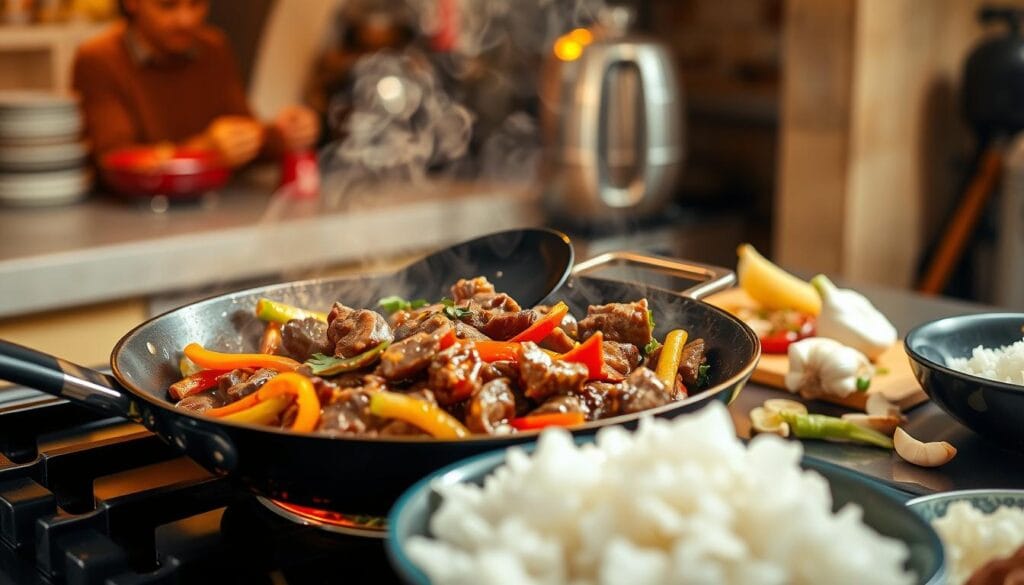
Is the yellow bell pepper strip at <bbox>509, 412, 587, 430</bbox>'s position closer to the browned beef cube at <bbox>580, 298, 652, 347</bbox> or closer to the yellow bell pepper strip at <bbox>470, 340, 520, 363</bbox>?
the yellow bell pepper strip at <bbox>470, 340, 520, 363</bbox>

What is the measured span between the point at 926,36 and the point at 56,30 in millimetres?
2446

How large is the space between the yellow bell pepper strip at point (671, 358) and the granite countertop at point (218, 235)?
5.93 feet

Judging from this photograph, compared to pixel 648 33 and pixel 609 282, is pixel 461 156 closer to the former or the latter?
pixel 648 33

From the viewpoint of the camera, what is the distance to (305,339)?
118 centimetres

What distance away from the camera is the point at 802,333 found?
154 centimetres

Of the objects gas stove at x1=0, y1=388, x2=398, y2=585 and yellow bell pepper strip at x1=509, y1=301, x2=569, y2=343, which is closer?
gas stove at x1=0, y1=388, x2=398, y2=585

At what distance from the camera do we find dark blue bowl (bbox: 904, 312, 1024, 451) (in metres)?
1.07

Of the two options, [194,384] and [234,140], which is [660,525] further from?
[234,140]

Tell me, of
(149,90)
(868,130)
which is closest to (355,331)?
(868,130)

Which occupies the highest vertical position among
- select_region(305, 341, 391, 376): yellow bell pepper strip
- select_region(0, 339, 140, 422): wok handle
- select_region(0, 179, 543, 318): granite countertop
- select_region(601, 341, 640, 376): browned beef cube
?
select_region(0, 339, 140, 422): wok handle

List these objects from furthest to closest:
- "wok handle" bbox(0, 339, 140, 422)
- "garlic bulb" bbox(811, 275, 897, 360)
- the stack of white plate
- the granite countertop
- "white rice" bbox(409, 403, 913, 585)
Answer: the stack of white plate < the granite countertop < "garlic bulb" bbox(811, 275, 897, 360) < "wok handle" bbox(0, 339, 140, 422) < "white rice" bbox(409, 403, 913, 585)

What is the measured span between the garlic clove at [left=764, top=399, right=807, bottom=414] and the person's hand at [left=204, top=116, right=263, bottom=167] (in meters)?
2.25

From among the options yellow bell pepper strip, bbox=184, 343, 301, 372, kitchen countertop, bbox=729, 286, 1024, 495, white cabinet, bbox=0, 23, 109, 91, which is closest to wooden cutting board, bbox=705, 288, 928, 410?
kitchen countertop, bbox=729, 286, 1024, 495

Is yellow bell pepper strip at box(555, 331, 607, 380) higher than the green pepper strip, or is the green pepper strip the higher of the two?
yellow bell pepper strip at box(555, 331, 607, 380)
